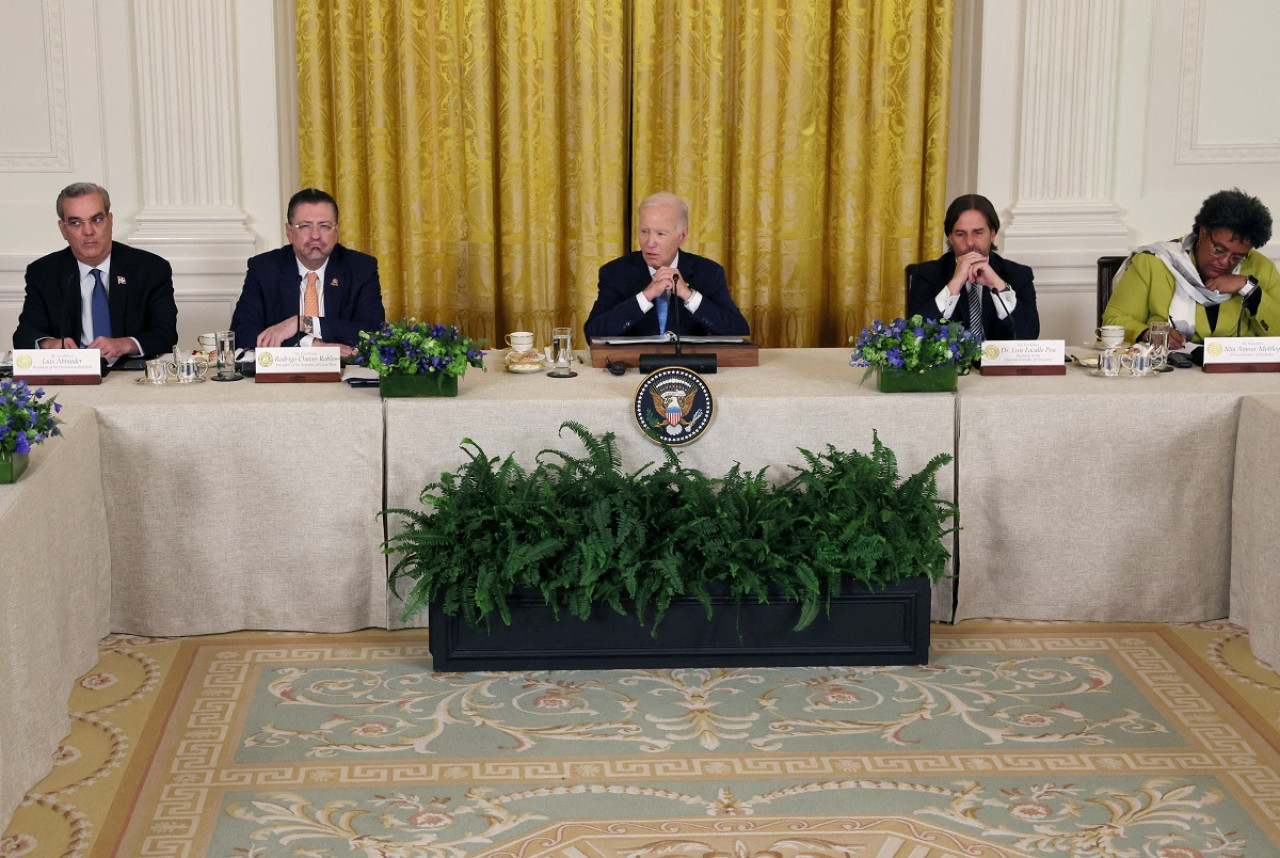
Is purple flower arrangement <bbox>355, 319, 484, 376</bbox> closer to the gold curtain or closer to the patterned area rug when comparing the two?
the patterned area rug

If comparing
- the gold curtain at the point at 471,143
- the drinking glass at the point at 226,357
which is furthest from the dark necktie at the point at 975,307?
the drinking glass at the point at 226,357

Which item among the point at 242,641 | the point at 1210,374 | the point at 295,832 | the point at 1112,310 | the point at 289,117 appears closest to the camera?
the point at 295,832

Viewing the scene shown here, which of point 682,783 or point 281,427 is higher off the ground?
point 281,427

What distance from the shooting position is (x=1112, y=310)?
457 centimetres

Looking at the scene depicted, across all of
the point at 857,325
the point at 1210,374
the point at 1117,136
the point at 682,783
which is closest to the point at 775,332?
the point at 857,325

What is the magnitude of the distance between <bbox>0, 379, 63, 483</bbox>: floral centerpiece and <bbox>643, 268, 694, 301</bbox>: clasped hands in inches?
69.4

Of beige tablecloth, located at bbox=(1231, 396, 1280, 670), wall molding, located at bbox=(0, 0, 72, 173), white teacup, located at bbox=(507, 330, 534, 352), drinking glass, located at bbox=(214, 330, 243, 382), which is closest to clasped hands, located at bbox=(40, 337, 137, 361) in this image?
drinking glass, located at bbox=(214, 330, 243, 382)

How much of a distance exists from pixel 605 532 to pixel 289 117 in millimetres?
2923

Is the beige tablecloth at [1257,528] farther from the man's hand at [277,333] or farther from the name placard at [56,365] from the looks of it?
the name placard at [56,365]

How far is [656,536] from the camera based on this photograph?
357cm

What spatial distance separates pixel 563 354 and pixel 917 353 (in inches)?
39.7

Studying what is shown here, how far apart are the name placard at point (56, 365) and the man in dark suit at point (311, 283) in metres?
0.62

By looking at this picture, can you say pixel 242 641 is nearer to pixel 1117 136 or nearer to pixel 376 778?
pixel 376 778

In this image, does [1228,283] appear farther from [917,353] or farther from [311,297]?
[311,297]
